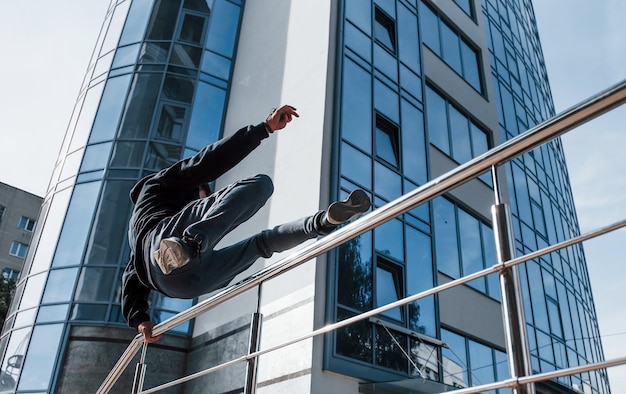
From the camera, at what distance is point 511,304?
1.43 metres

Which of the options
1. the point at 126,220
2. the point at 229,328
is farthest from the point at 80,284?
the point at 229,328

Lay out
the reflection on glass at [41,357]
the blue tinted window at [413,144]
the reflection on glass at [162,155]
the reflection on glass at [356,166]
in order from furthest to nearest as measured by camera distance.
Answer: the reflection on glass at [162,155] → the blue tinted window at [413,144] → the reflection on glass at [41,357] → the reflection on glass at [356,166]

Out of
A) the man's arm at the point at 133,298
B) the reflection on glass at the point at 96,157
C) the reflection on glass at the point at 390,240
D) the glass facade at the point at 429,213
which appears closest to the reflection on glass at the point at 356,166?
the glass facade at the point at 429,213

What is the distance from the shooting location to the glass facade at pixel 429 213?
1035 centimetres

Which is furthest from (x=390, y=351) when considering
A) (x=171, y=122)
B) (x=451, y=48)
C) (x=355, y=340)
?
(x=451, y=48)

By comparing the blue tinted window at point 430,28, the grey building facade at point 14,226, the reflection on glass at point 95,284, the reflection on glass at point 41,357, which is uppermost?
the grey building facade at point 14,226

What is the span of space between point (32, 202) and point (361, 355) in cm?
3421

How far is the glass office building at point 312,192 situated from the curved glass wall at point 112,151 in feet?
0.14

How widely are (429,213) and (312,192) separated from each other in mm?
3403

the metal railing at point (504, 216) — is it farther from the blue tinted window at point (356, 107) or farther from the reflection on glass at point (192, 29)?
the reflection on glass at point (192, 29)

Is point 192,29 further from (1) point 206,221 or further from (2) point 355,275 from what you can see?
(1) point 206,221

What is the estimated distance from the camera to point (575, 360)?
53.7 feet

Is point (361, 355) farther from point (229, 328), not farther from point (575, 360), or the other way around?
point (575, 360)

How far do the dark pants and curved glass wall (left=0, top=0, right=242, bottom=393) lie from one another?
934cm
